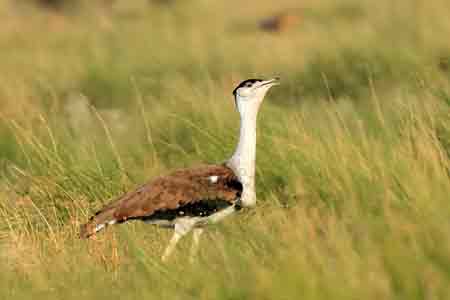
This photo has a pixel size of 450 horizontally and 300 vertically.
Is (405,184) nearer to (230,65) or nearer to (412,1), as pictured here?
(230,65)

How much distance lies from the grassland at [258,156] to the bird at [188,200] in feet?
0.35

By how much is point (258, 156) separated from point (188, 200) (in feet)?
4.95

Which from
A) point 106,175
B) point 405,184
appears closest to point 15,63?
point 106,175

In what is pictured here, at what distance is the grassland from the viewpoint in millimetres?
4469

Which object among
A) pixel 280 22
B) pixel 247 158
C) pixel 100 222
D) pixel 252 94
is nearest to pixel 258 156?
pixel 252 94

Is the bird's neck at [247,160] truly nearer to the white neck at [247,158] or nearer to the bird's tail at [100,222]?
the white neck at [247,158]

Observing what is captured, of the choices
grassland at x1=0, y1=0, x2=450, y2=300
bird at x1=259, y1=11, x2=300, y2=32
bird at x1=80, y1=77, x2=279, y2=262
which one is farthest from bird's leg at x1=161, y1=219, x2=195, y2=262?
bird at x1=259, y1=11, x2=300, y2=32

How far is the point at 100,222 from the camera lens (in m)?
5.66

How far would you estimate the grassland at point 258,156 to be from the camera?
14.7 ft

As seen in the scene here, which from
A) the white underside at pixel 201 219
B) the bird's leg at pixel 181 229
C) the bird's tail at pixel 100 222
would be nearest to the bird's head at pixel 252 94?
the white underside at pixel 201 219

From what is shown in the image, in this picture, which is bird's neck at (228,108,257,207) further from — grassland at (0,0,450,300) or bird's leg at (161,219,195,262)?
bird's leg at (161,219,195,262)

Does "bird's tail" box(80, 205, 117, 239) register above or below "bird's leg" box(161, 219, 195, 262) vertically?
above

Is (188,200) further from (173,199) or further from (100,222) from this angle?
(100,222)

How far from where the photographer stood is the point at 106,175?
7590 mm
